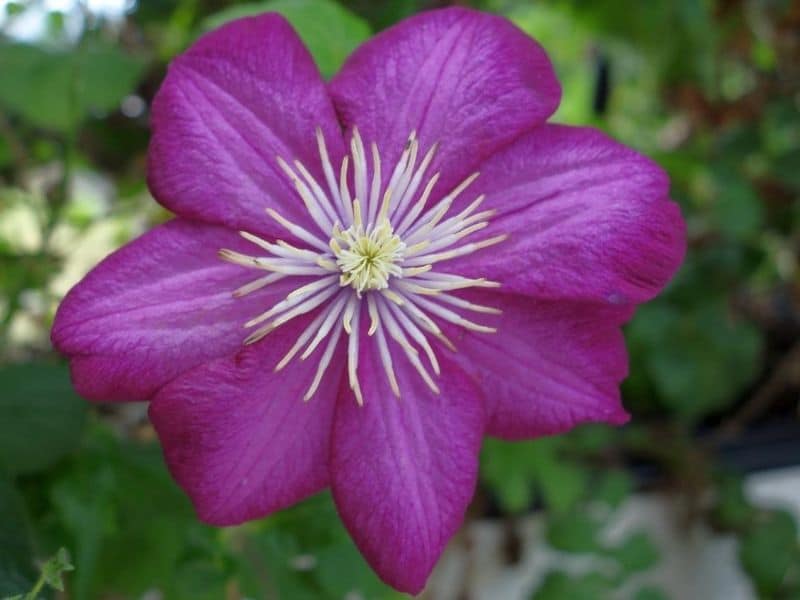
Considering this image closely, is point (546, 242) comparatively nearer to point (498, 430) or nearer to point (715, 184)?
point (498, 430)

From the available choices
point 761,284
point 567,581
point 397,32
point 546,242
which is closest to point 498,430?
point 546,242

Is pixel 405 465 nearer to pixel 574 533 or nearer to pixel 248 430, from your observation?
pixel 248 430

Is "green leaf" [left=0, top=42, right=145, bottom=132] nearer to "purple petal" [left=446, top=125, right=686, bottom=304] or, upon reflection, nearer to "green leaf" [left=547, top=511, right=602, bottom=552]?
"purple petal" [left=446, top=125, right=686, bottom=304]

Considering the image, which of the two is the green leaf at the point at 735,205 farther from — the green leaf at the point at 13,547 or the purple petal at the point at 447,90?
the green leaf at the point at 13,547

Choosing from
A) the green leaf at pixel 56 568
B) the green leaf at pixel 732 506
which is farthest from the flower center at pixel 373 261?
the green leaf at pixel 732 506

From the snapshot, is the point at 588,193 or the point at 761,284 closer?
the point at 588,193

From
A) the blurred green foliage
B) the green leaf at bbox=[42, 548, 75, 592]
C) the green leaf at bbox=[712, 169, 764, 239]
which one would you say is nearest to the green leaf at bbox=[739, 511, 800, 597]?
the blurred green foliage
